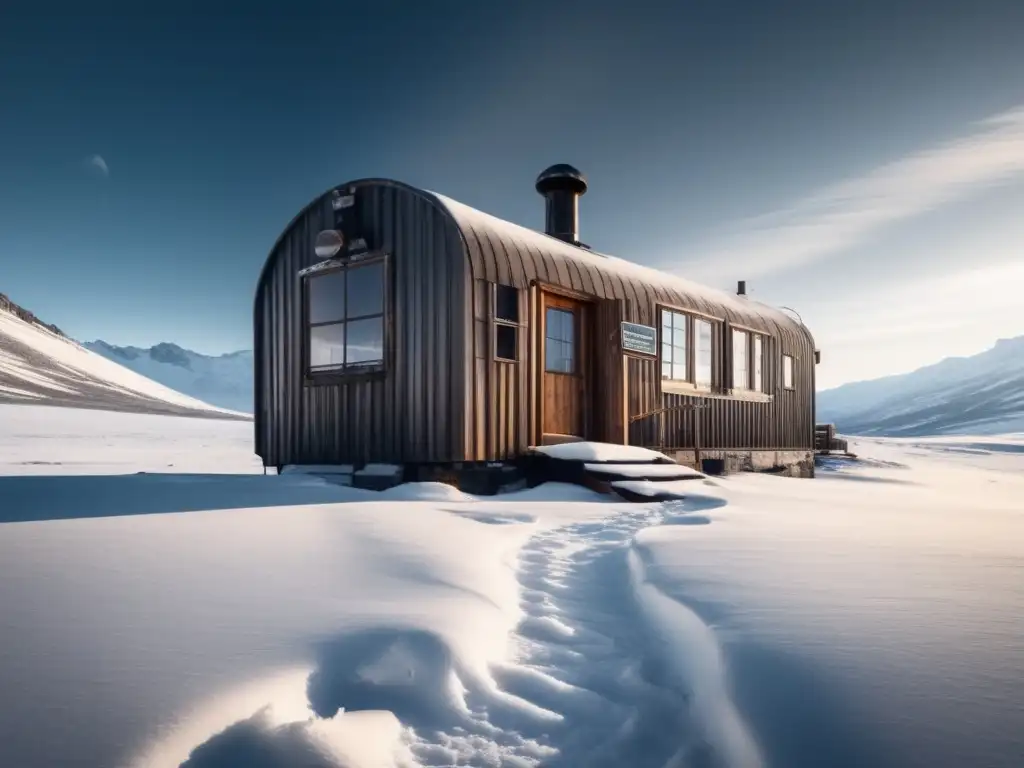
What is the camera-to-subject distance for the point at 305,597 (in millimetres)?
2516

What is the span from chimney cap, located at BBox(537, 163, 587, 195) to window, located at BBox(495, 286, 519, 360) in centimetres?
384

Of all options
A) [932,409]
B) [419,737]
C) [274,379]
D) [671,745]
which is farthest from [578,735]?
[932,409]

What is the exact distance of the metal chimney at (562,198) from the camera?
10.6 meters

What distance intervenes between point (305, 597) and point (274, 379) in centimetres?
723

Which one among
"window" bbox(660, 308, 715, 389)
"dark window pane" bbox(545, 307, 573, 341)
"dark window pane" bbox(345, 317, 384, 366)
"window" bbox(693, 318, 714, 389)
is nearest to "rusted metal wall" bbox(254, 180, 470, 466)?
"dark window pane" bbox(345, 317, 384, 366)

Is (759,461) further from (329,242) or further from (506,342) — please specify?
(329,242)

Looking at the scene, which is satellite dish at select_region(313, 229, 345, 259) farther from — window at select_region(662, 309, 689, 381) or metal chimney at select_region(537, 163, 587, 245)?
window at select_region(662, 309, 689, 381)

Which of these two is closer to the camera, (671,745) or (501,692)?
(671,745)

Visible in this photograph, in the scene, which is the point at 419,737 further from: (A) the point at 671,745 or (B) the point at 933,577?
(B) the point at 933,577

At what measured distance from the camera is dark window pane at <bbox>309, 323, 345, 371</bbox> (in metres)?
8.55

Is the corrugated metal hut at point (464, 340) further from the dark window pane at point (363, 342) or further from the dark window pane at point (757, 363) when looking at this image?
the dark window pane at point (757, 363)

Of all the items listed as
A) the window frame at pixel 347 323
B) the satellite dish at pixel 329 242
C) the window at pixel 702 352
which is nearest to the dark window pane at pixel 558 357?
the window frame at pixel 347 323

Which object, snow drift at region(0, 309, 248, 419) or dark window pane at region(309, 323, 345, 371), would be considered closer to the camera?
dark window pane at region(309, 323, 345, 371)

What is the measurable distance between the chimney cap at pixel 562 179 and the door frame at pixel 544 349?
267 cm
